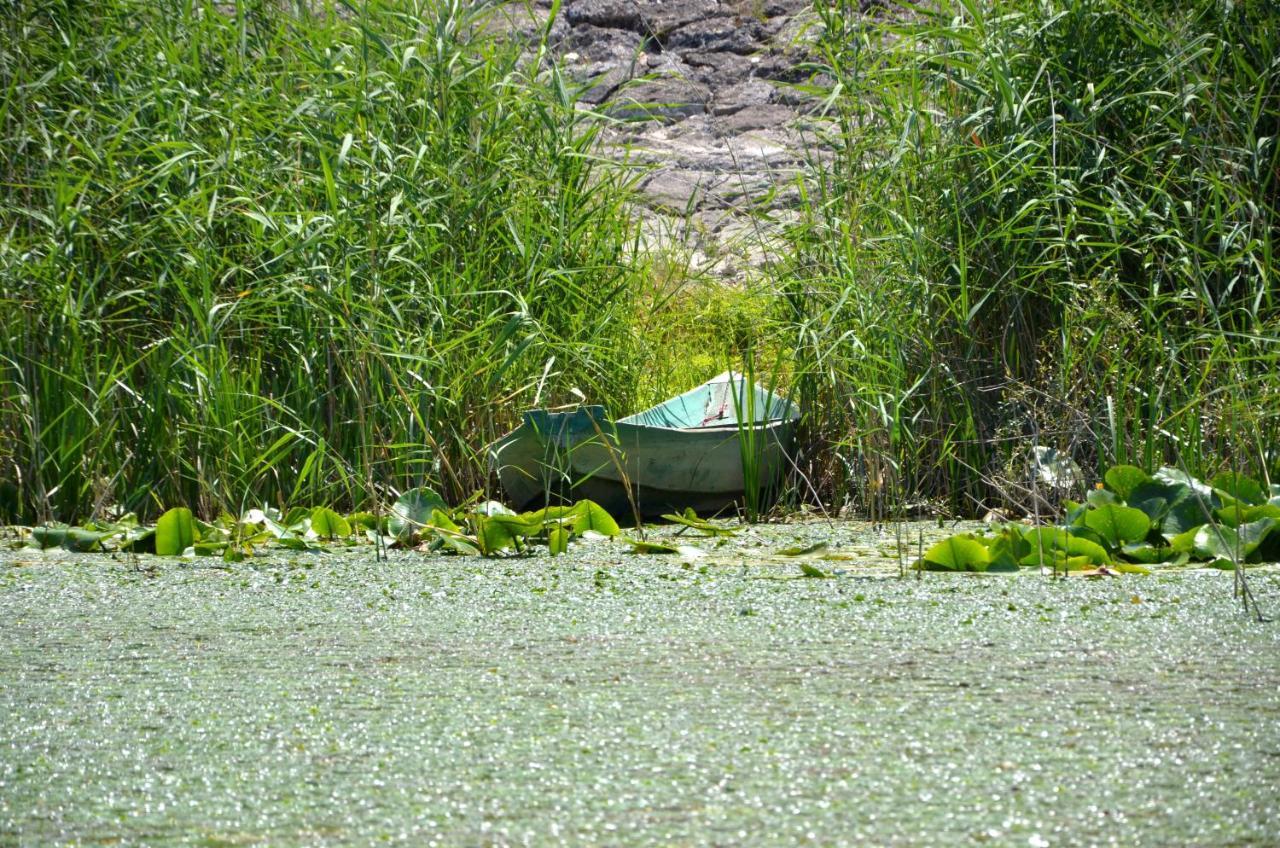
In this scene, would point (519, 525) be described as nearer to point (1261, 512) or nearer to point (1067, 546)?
point (1067, 546)

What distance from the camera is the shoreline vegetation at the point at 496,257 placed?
277 centimetres

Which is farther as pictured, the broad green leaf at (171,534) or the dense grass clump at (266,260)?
the dense grass clump at (266,260)

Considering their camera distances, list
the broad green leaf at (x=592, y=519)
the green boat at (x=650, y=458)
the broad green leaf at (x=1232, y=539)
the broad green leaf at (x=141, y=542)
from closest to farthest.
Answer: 1. the broad green leaf at (x=1232, y=539)
2. the broad green leaf at (x=141, y=542)
3. the broad green leaf at (x=592, y=519)
4. the green boat at (x=650, y=458)

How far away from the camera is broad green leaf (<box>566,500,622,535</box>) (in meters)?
2.58

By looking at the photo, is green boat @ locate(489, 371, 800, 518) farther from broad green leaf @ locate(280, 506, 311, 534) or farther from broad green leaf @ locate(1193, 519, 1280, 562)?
broad green leaf @ locate(1193, 519, 1280, 562)

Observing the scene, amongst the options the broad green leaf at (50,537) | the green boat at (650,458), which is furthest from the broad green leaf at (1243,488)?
the broad green leaf at (50,537)

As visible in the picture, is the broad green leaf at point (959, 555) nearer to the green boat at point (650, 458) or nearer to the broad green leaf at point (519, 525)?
the broad green leaf at point (519, 525)

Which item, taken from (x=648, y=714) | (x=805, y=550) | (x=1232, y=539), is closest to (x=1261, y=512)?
(x=1232, y=539)

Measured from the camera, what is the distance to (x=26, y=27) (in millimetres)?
3193

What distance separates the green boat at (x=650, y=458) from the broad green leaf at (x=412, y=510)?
0.32 m

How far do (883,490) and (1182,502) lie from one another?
881 millimetres

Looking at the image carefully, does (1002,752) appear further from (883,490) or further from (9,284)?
(9,284)

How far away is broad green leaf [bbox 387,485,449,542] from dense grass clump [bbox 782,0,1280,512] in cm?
90

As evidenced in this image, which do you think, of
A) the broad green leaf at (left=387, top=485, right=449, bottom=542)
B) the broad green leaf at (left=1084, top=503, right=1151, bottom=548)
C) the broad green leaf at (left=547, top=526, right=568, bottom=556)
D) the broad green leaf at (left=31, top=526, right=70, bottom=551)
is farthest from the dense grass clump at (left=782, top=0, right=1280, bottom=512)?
the broad green leaf at (left=31, top=526, right=70, bottom=551)
